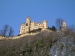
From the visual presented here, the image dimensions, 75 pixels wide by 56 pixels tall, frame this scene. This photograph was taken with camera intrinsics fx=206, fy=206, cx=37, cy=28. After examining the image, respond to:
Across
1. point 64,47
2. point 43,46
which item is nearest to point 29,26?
point 43,46

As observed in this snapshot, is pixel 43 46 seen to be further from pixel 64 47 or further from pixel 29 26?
pixel 29 26

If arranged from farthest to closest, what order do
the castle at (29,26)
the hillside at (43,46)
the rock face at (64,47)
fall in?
the castle at (29,26)
the hillside at (43,46)
the rock face at (64,47)

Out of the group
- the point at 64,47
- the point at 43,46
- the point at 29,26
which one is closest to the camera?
the point at 64,47

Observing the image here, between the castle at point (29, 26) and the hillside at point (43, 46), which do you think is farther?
the castle at point (29, 26)

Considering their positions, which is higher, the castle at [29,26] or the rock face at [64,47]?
the castle at [29,26]

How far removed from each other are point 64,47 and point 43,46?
413 centimetres

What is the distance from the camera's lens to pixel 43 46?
31281mm

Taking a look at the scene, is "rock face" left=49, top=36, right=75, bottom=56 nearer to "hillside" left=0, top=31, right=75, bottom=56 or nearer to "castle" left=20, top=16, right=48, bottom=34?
"hillside" left=0, top=31, right=75, bottom=56

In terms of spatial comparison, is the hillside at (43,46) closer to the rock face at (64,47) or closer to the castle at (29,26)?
the rock face at (64,47)

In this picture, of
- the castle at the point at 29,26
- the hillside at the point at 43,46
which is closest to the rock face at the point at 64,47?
the hillside at the point at 43,46

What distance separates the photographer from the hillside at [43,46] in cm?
2830

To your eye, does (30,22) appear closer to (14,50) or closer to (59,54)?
Result: (14,50)

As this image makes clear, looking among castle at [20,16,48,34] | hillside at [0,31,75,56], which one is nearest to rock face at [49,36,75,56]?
hillside at [0,31,75,56]

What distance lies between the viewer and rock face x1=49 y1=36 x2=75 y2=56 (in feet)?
90.4
